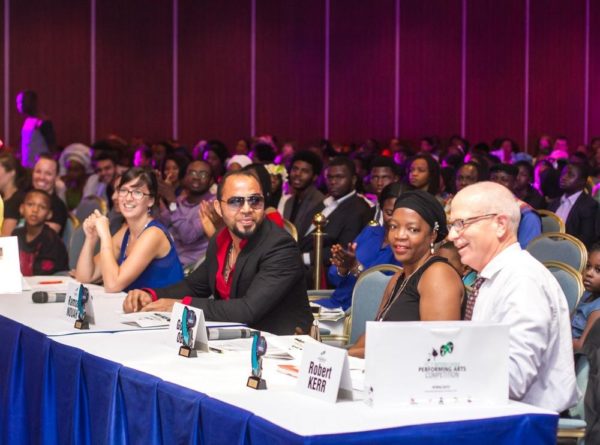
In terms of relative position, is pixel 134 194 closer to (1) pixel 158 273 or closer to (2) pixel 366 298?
(1) pixel 158 273

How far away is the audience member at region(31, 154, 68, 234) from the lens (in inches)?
303

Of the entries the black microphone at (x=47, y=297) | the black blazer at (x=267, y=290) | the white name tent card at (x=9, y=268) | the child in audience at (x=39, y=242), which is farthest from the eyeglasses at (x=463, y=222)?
the child in audience at (x=39, y=242)

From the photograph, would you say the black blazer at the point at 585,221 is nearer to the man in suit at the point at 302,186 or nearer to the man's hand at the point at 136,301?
the man in suit at the point at 302,186

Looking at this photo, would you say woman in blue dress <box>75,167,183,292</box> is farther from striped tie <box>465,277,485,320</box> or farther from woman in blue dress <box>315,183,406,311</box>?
striped tie <box>465,277,485,320</box>

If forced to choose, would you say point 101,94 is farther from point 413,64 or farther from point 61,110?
point 413,64

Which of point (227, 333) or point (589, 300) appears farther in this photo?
point (589, 300)

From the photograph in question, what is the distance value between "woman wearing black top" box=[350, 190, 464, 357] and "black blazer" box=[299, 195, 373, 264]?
3174 millimetres

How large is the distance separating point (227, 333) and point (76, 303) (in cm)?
71

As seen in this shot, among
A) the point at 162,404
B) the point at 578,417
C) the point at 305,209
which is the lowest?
the point at 578,417

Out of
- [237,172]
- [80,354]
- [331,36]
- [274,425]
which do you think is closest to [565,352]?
[274,425]

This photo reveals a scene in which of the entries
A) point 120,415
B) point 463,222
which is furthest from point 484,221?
point 120,415

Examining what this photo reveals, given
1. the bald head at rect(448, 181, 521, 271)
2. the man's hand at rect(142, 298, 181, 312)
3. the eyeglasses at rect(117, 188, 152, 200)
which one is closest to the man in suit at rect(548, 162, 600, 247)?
the eyeglasses at rect(117, 188, 152, 200)

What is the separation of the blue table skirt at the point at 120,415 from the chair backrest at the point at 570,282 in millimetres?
2160

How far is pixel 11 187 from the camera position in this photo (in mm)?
7754
